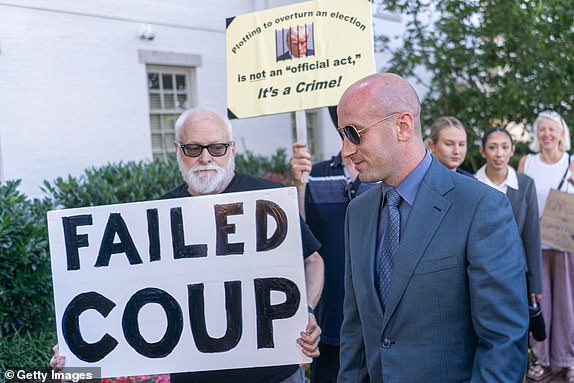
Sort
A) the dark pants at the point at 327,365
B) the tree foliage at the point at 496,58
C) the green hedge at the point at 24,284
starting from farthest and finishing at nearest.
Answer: the tree foliage at the point at 496,58 → the green hedge at the point at 24,284 → the dark pants at the point at 327,365

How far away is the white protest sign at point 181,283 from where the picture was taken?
2.80 meters

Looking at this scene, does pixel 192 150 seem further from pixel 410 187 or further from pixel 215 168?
pixel 410 187

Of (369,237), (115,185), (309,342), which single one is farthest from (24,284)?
(369,237)

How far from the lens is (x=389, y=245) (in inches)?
81.5

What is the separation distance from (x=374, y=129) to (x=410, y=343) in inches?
27.6

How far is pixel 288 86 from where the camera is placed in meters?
3.75

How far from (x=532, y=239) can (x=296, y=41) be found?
2.44 m

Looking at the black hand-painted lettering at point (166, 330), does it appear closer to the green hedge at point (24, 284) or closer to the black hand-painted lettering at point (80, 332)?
the black hand-painted lettering at point (80, 332)

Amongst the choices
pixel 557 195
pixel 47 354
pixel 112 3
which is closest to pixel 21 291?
pixel 47 354

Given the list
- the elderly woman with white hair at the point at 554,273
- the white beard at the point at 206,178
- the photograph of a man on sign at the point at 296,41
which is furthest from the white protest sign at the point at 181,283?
the elderly woman with white hair at the point at 554,273

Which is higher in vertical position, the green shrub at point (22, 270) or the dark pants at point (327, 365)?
the green shrub at point (22, 270)

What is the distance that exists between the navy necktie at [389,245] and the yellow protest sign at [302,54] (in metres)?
1.67

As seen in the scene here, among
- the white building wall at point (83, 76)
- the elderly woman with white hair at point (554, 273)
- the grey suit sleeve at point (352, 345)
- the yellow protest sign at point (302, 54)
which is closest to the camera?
the grey suit sleeve at point (352, 345)

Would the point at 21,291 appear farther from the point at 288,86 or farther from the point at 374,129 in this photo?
the point at 374,129
